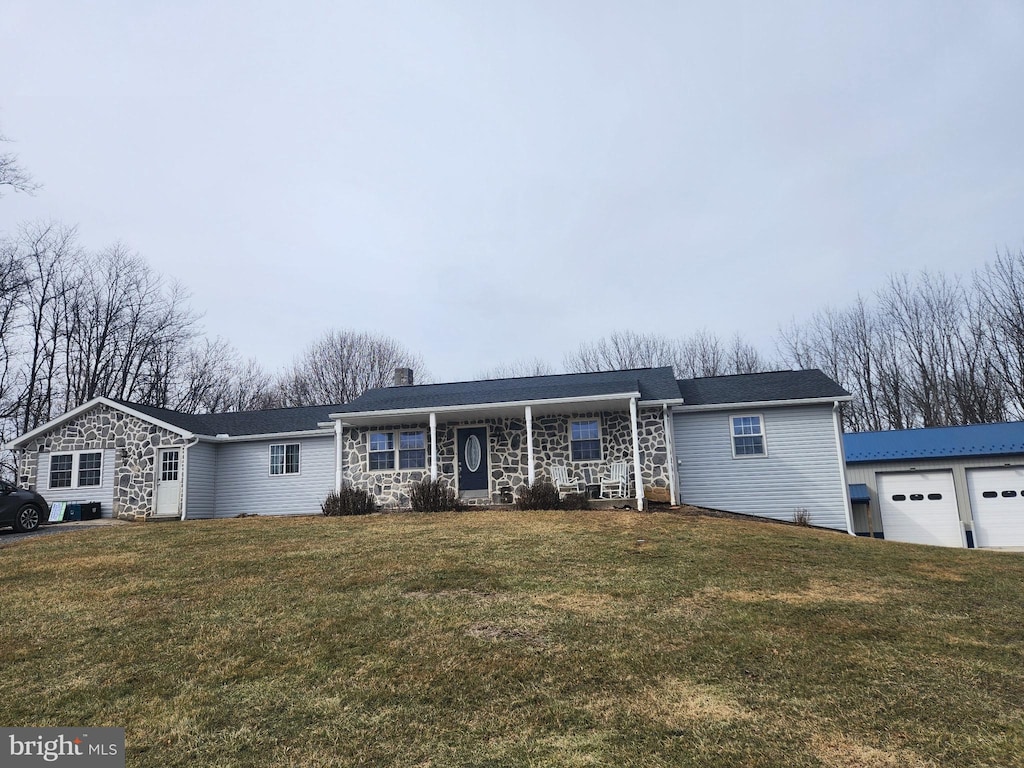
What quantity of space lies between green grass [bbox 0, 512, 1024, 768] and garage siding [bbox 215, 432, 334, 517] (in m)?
9.74

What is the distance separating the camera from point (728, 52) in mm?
11047

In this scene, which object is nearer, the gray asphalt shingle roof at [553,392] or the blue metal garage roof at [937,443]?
the gray asphalt shingle roof at [553,392]

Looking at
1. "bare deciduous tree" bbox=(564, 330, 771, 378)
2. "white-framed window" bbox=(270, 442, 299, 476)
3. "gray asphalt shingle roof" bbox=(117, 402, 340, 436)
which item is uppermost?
"bare deciduous tree" bbox=(564, 330, 771, 378)

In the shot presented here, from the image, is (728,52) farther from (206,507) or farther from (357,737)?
(206,507)

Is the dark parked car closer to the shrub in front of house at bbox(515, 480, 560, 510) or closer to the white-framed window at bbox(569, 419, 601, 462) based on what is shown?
the shrub in front of house at bbox(515, 480, 560, 510)

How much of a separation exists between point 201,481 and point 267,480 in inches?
76.3

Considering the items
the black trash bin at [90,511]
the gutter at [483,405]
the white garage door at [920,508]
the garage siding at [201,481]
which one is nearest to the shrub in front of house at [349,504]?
the gutter at [483,405]

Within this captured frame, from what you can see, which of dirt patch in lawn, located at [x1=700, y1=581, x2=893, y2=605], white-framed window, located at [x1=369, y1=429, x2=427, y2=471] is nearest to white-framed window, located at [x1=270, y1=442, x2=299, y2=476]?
white-framed window, located at [x1=369, y1=429, x2=427, y2=471]

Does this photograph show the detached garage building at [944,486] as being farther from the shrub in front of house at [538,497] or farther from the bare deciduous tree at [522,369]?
the bare deciduous tree at [522,369]

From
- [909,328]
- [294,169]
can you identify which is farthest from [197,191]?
[909,328]

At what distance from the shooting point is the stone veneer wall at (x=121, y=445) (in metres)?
18.9

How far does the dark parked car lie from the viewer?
14.8 meters

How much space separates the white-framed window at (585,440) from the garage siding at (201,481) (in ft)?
37.8

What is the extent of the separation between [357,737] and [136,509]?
18400mm
